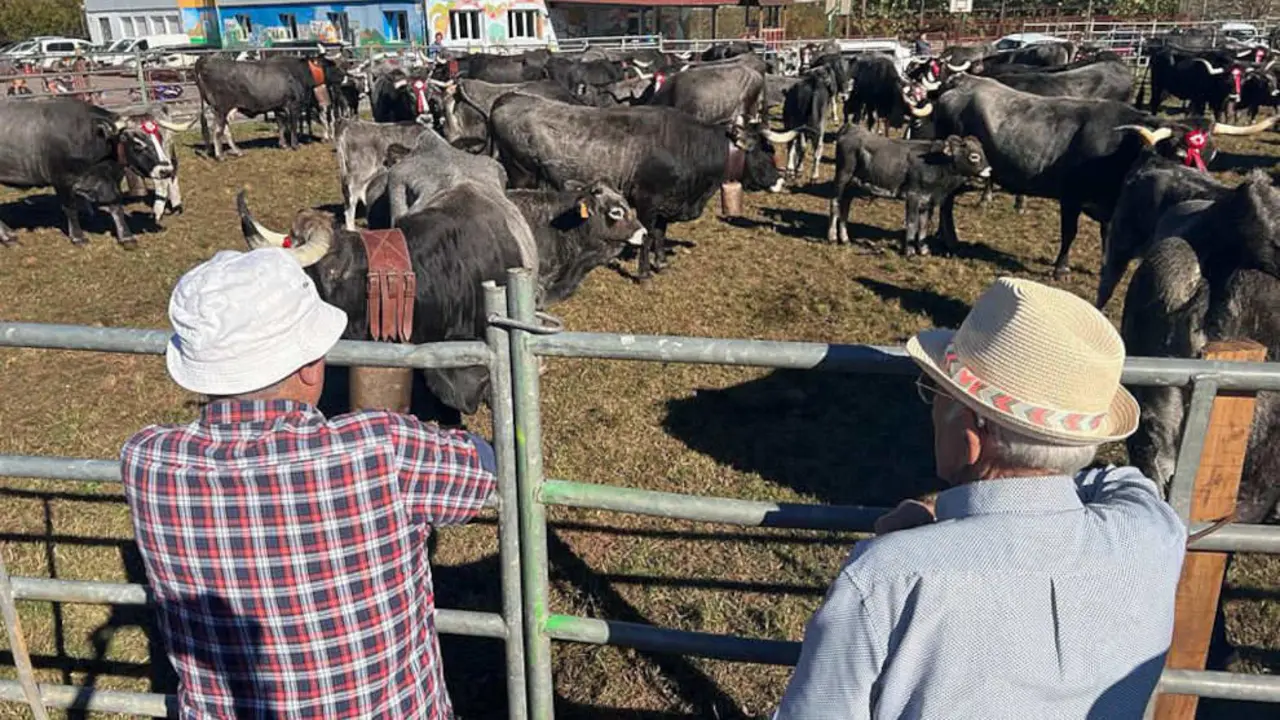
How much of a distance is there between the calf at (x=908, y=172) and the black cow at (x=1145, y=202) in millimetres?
2514

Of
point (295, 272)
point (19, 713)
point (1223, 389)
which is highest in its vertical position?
point (295, 272)

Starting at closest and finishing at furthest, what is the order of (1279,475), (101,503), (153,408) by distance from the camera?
(1279,475)
(101,503)
(153,408)

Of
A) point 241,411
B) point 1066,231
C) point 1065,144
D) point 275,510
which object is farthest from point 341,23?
point 275,510

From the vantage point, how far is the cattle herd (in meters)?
4.58

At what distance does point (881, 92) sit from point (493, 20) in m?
30.2

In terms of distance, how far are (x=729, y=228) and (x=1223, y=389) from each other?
9839mm

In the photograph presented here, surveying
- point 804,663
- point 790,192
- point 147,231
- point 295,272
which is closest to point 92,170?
point 147,231

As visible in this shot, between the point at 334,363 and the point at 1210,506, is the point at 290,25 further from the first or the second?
the point at 1210,506

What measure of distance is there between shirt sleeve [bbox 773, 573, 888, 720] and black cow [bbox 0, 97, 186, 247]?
38.2 feet

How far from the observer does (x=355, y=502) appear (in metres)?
1.68

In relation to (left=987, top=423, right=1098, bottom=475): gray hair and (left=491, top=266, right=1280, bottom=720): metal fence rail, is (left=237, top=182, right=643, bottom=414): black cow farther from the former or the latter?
(left=987, top=423, right=1098, bottom=475): gray hair

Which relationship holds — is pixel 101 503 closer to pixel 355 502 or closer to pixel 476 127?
pixel 355 502

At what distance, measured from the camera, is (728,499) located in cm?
201

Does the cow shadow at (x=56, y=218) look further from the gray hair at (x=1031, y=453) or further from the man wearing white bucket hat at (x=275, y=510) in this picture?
the gray hair at (x=1031, y=453)
